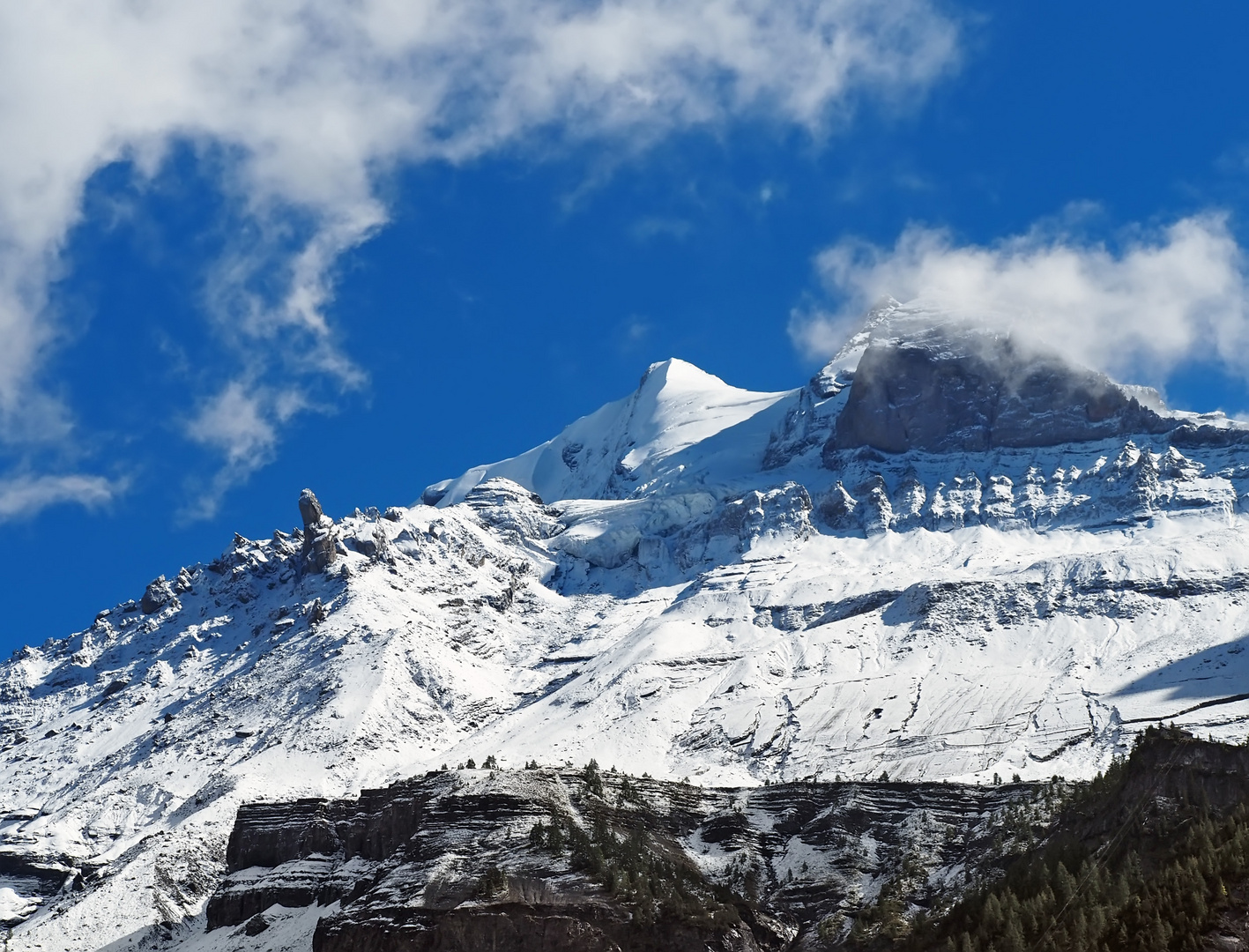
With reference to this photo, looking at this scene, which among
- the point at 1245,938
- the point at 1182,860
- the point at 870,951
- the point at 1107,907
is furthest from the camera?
the point at 870,951

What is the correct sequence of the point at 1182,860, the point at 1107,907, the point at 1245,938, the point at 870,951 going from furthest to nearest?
1. the point at 870,951
2. the point at 1182,860
3. the point at 1107,907
4. the point at 1245,938

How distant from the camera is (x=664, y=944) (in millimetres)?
197875

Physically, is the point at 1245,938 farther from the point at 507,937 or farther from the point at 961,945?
the point at 507,937

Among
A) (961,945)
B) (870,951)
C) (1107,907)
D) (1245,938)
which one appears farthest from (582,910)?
Result: (1245,938)

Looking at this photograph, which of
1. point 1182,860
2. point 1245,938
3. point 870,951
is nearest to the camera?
point 1245,938

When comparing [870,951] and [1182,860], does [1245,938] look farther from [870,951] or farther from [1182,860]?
[870,951]

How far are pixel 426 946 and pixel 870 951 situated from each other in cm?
4604

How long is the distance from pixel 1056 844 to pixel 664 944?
137ft

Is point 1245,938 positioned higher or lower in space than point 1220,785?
lower

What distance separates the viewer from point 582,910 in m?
199

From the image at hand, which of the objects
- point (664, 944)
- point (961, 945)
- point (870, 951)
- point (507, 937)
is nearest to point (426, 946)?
point (507, 937)

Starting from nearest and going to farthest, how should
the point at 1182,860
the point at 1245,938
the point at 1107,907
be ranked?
the point at 1245,938 → the point at 1107,907 → the point at 1182,860

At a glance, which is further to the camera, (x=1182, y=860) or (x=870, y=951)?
(x=870, y=951)

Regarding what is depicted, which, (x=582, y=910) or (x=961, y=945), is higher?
(x=582, y=910)
